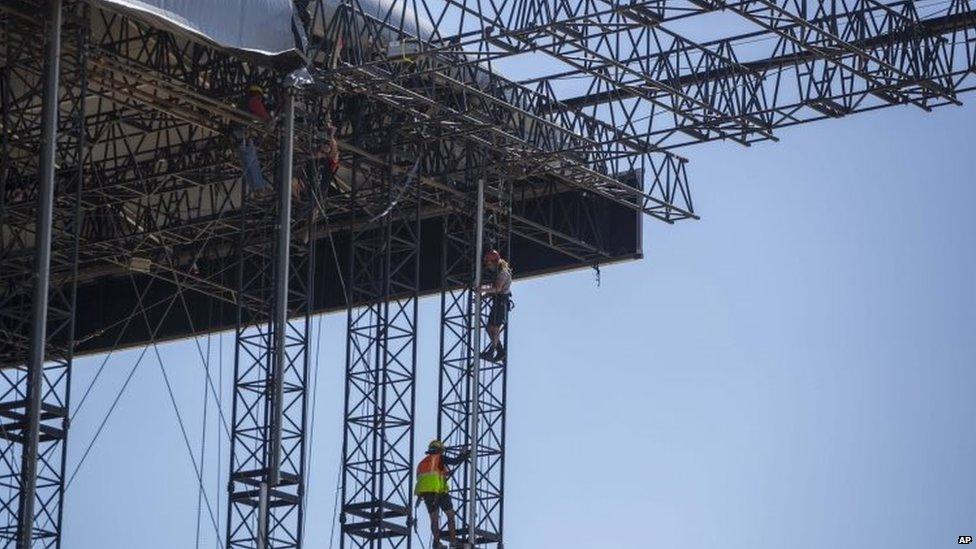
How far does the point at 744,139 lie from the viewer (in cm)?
3941

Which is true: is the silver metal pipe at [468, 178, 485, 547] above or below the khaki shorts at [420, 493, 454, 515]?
above

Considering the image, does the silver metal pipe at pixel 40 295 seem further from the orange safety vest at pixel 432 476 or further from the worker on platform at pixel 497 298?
the worker on platform at pixel 497 298

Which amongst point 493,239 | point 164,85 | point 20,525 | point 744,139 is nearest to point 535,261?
point 493,239

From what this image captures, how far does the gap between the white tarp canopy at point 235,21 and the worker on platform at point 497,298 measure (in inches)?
252

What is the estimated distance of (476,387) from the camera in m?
39.6

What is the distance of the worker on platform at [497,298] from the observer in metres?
40.3

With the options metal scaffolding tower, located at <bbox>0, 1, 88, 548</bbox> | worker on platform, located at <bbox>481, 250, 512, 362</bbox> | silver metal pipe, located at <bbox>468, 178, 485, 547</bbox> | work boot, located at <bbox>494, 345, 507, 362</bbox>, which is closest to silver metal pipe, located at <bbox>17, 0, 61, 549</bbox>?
metal scaffolding tower, located at <bbox>0, 1, 88, 548</bbox>

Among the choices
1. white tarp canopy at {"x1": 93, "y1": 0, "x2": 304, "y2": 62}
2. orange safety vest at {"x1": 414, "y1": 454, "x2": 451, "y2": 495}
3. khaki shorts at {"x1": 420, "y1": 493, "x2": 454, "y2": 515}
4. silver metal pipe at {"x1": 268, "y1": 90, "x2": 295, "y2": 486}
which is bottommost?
khaki shorts at {"x1": 420, "y1": 493, "x2": 454, "y2": 515}

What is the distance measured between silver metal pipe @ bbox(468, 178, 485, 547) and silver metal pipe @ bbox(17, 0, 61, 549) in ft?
33.7

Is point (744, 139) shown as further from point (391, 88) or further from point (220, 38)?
point (220, 38)

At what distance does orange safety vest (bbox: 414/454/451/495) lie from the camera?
38.2 m

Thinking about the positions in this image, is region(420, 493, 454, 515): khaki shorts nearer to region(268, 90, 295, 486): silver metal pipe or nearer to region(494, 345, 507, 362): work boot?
region(494, 345, 507, 362): work boot

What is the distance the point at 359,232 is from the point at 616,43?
8.84 m

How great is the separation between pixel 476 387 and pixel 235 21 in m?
8.22
